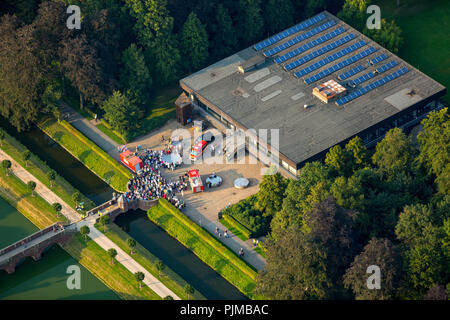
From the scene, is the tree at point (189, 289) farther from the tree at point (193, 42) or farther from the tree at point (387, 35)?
the tree at point (387, 35)

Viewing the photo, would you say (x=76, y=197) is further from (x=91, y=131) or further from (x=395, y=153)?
(x=395, y=153)

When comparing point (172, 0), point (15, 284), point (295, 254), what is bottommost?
point (15, 284)

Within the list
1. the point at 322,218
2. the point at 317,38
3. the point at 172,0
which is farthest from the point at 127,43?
the point at 322,218

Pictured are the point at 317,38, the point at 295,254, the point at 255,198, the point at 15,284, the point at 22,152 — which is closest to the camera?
the point at 295,254

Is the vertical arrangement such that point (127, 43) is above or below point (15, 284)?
above

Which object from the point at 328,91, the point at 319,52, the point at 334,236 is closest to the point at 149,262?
the point at 334,236

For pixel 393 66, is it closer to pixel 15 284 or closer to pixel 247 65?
pixel 247 65
